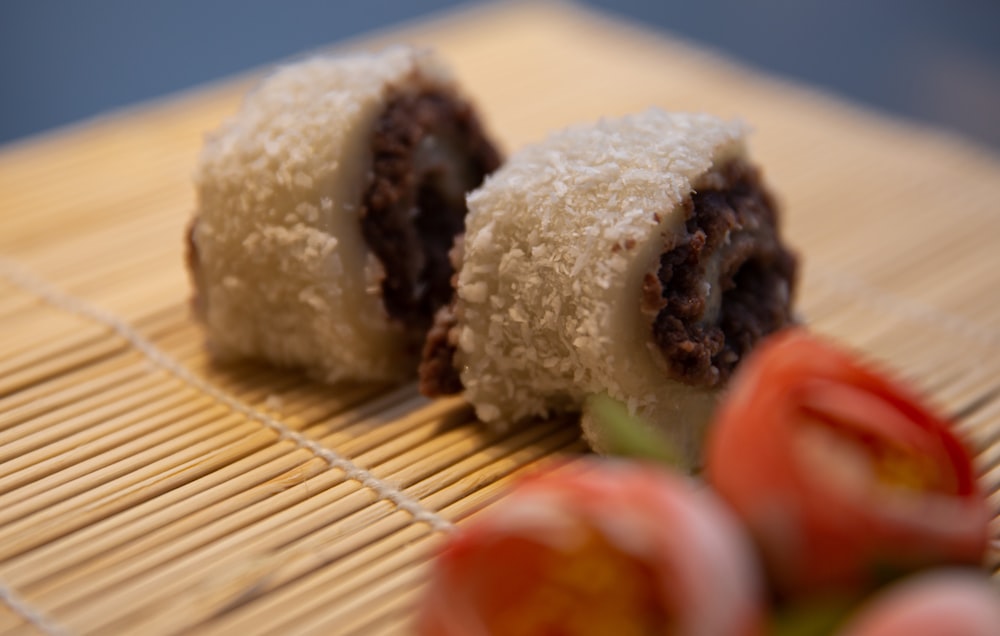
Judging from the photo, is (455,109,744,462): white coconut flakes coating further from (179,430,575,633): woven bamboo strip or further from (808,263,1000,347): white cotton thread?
(808,263,1000,347): white cotton thread

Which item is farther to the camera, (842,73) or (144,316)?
(842,73)

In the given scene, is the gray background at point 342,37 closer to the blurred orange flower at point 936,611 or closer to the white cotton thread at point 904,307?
the white cotton thread at point 904,307

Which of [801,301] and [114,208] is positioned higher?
[114,208]

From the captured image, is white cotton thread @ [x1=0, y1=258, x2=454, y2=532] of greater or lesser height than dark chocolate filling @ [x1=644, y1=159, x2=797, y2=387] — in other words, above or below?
below

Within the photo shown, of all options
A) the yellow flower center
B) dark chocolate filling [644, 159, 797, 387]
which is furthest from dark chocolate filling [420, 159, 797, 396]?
the yellow flower center

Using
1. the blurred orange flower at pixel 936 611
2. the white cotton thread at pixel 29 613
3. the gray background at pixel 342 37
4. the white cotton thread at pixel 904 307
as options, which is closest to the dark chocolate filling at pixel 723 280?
the white cotton thread at pixel 904 307

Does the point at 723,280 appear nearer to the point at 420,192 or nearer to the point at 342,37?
the point at 420,192

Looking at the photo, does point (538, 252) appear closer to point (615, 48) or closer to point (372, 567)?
point (372, 567)

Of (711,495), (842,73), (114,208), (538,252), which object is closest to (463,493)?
(538,252)

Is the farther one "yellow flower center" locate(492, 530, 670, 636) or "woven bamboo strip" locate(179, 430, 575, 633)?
"woven bamboo strip" locate(179, 430, 575, 633)
